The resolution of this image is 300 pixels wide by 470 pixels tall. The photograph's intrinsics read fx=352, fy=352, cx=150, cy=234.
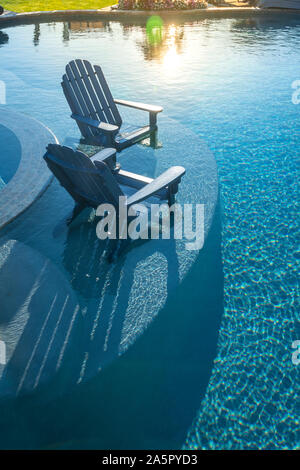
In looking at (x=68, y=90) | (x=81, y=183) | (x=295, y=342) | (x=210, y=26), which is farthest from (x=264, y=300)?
(x=210, y=26)

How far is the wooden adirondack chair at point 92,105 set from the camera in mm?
5941

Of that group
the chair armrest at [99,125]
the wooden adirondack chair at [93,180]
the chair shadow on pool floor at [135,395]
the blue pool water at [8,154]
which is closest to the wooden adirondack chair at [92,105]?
the chair armrest at [99,125]

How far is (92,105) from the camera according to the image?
6.17m

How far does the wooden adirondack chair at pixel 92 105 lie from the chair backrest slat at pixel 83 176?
5.68ft

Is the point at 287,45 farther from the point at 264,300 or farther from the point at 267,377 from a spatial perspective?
the point at 267,377

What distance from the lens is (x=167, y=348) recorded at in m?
3.51

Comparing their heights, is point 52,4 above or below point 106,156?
above

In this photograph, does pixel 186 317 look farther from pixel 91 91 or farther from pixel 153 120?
pixel 91 91

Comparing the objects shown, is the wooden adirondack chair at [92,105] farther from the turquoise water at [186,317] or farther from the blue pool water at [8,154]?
the blue pool water at [8,154]

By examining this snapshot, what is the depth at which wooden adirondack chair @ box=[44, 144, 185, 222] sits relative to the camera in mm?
3697

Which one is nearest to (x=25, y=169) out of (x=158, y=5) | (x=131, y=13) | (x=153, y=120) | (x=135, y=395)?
(x=153, y=120)

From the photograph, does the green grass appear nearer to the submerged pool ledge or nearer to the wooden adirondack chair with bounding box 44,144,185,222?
the submerged pool ledge

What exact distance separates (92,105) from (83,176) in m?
2.72

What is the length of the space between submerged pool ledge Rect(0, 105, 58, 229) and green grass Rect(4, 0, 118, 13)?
14691 millimetres
